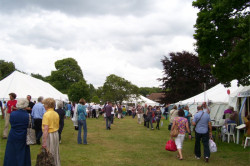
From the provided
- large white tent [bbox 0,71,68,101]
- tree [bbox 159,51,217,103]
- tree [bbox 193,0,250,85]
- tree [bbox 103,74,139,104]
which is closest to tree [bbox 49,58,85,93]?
tree [bbox 103,74,139,104]

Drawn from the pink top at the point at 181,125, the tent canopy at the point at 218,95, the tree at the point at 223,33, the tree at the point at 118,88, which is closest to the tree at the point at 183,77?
the tent canopy at the point at 218,95

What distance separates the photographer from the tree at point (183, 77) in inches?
1264

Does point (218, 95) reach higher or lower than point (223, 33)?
lower

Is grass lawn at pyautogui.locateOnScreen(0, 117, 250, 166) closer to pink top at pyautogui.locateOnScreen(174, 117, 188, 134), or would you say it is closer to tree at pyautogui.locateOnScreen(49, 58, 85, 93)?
pink top at pyautogui.locateOnScreen(174, 117, 188, 134)

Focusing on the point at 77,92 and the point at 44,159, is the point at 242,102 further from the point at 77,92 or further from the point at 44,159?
the point at 77,92

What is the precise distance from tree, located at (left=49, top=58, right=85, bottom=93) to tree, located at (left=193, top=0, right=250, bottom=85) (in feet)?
177

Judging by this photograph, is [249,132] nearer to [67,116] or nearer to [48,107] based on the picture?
[48,107]

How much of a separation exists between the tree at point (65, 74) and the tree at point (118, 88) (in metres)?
Result: 12.1

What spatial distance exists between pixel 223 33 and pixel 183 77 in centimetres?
2344

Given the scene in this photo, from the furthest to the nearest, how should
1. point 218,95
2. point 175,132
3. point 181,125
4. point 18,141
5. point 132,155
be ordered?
1. point 218,95
2. point 132,155
3. point 181,125
4. point 175,132
5. point 18,141

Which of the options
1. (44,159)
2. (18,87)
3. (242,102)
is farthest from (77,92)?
(44,159)

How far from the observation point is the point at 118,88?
172ft

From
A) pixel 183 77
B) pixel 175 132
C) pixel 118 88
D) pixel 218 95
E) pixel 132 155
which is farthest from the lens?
pixel 118 88

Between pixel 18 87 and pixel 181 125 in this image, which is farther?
pixel 18 87
